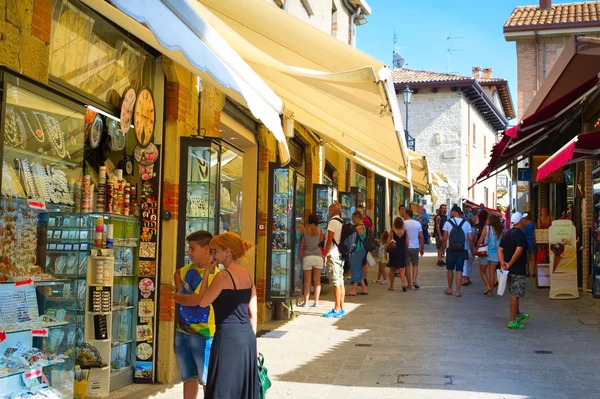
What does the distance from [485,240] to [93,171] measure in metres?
10.5

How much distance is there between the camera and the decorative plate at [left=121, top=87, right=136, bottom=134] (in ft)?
22.1

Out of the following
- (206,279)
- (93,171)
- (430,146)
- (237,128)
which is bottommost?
(206,279)

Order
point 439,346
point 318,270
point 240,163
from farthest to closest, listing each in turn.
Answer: point 318,270 → point 240,163 → point 439,346

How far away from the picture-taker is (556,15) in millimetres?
26344

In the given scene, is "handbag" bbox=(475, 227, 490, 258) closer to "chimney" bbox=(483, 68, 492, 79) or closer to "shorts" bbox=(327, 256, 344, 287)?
"shorts" bbox=(327, 256, 344, 287)

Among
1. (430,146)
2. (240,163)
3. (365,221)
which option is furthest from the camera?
(430,146)

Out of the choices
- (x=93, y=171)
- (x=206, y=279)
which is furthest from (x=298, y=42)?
(x=206, y=279)

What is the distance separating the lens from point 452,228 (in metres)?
14.5

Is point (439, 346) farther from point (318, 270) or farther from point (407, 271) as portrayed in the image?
point (407, 271)

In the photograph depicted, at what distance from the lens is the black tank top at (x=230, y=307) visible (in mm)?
5008

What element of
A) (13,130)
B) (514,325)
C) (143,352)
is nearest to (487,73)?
(514,325)

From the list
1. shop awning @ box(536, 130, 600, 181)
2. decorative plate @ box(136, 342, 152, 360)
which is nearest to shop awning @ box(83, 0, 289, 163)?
decorative plate @ box(136, 342, 152, 360)

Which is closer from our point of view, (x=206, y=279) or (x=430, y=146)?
(x=206, y=279)

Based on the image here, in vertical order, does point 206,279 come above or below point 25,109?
below
